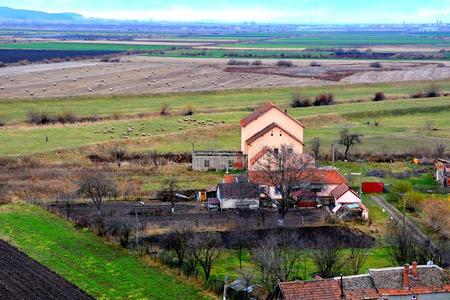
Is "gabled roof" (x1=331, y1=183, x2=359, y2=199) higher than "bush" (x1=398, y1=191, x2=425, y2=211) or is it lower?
higher

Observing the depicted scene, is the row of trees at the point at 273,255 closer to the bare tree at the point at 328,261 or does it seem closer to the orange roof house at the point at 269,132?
the bare tree at the point at 328,261

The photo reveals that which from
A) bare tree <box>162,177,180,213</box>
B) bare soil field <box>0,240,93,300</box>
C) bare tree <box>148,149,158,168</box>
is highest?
bare soil field <box>0,240,93,300</box>

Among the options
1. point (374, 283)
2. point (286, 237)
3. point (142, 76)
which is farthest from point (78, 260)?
point (142, 76)

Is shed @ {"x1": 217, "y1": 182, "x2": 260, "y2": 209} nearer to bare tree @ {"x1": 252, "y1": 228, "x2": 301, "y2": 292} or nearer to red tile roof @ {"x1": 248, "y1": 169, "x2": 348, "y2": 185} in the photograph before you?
red tile roof @ {"x1": 248, "y1": 169, "x2": 348, "y2": 185}

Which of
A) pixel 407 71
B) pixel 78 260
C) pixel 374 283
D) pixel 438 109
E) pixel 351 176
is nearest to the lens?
pixel 374 283

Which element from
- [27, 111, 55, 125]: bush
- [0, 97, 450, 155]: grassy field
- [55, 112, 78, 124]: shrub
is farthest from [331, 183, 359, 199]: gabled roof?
[27, 111, 55, 125]: bush

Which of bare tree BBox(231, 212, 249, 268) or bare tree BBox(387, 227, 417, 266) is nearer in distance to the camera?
bare tree BBox(387, 227, 417, 266)

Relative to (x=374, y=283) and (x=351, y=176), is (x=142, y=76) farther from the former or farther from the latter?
(x=374, y=283)

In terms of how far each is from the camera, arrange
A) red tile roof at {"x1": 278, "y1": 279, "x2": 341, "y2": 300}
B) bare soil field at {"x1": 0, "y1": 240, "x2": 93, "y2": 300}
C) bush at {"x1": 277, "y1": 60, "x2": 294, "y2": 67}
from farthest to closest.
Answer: bush at {"x1": 277, "y1": 60, "x2": 294, "y2": 67}
bare soil field at {"x1": 0, "y1": 240, "x2": 93, "y2": 300}
red tile roof at {"x1": 278, "y1": 279, "x2": 341, "y2": 300}
